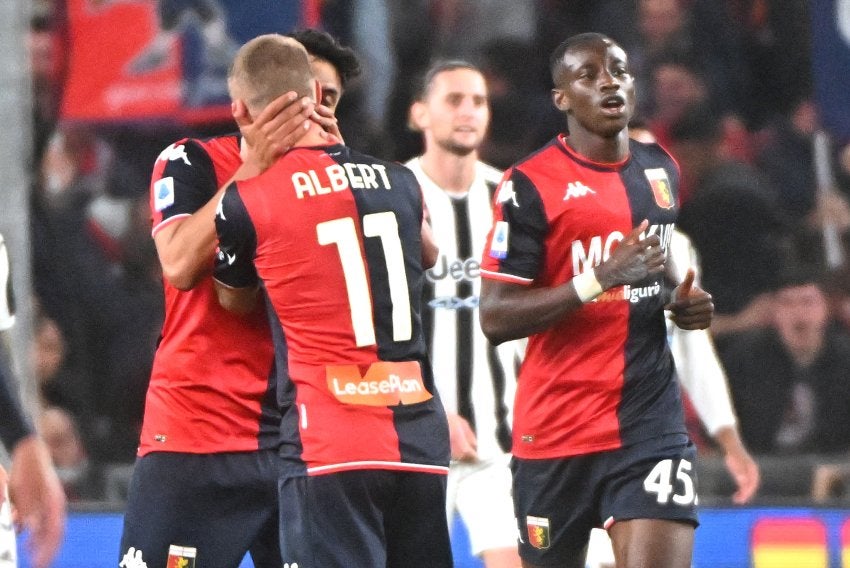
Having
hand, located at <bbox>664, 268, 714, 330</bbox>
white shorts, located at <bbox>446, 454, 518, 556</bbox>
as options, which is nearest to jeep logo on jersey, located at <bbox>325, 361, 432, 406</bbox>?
hand, located at <bbox>664, 268, 714, 330</bbox>

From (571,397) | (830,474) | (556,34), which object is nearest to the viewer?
(571,397)

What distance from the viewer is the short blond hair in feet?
13.4

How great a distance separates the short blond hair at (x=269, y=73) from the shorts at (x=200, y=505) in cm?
106

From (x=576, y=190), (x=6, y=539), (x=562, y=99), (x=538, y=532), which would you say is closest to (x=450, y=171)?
(x=562, y=99)

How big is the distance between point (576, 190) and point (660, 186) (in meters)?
0.33

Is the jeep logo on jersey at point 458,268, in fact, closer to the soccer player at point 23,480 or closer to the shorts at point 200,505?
the shorts at point 200,505

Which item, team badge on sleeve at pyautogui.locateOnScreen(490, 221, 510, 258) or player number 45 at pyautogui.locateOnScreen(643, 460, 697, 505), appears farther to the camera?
team badge on sleeve at pyautogui.locateOnScreen(490, 221, 510, 258)

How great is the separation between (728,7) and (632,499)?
18.7ft

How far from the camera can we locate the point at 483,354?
6.34m

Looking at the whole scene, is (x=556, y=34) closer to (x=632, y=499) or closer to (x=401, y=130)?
(x=401, y=130)

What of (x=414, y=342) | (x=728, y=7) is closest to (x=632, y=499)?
(x=414, y=342)

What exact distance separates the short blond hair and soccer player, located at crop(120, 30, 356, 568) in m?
0.38

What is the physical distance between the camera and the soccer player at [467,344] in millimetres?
6254

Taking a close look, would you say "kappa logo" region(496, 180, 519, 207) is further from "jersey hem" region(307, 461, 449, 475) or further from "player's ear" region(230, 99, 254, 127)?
"jersey hem" region(307, 461, 449, 475)
